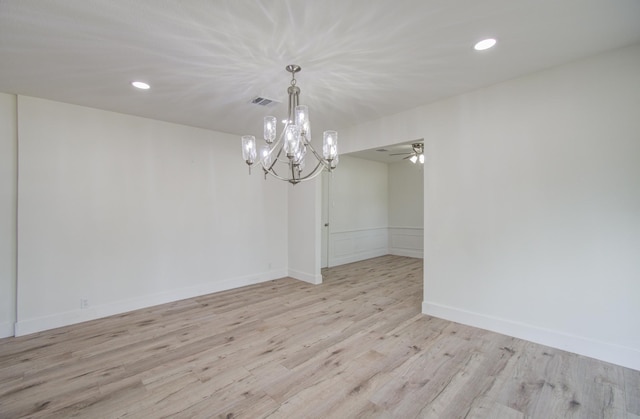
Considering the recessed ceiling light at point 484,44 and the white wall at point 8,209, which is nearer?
the recessed ceiling light at point 484,44

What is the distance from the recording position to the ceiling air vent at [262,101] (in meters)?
3.19

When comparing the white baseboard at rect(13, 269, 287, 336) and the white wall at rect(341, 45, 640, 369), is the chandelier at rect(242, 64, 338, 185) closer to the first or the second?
the white wall at rect(341, 45, 640, 369)

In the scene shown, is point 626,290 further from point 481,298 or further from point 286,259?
point 286,259

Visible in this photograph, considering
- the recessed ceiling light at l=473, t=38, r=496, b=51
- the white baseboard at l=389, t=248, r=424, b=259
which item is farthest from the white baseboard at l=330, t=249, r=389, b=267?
the recessed ceiling light at l=473, t=38, r=496, b=51

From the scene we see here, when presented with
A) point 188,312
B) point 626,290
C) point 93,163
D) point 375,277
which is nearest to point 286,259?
point 375,277

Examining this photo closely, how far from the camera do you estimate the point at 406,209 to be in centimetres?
763

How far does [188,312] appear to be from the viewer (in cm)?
370

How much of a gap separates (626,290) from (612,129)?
4.55ft

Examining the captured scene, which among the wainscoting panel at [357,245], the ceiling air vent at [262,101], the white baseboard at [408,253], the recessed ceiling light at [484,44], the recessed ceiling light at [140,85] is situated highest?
the recessed ceiling light at [484,44]

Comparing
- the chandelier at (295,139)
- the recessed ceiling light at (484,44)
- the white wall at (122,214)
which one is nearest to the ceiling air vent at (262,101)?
the chandelier at (295,139)

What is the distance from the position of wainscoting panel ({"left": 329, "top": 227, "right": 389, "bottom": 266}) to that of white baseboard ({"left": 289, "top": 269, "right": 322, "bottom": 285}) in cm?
125

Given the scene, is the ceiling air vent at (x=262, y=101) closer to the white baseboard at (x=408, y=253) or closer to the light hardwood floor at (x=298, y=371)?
the light hardwood floor at (x=298, y=371)

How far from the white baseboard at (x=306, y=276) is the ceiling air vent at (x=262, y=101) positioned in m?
3.04

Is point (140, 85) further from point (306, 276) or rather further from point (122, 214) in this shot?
point (306, 276)
